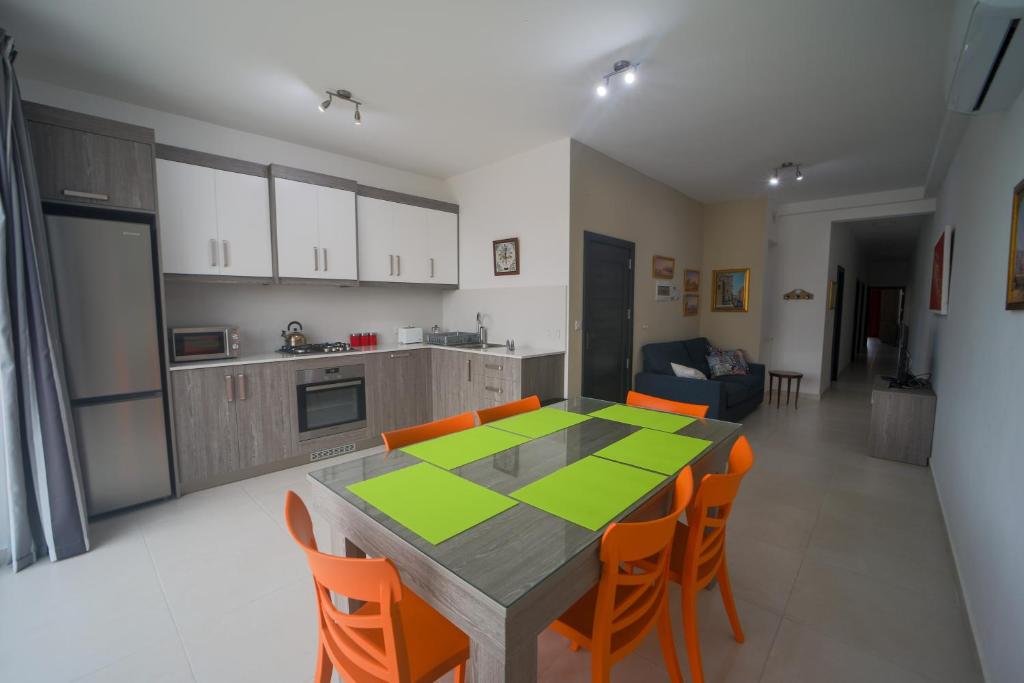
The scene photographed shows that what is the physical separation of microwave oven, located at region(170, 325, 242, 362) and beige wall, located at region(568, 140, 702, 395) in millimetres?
2735

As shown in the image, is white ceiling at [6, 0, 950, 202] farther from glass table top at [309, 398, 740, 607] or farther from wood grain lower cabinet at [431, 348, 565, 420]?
glass table top at [309, 398, 740, 607]

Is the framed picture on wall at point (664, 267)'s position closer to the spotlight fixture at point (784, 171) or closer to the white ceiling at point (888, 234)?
the spotlight fixture at point (784, 171)

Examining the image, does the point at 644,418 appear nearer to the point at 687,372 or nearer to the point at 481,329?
the point at 481,329

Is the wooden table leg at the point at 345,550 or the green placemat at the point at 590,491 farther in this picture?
the wooden table leg at the point at 345,550

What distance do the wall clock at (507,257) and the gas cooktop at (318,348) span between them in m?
1.65

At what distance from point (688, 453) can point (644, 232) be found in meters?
3.62

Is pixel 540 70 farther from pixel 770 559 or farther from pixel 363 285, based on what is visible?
pixel 770 559

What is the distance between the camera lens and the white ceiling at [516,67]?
6.79 feet

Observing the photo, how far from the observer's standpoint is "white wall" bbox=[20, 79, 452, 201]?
2768mm

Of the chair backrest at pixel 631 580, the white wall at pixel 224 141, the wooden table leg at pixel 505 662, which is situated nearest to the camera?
the wooden table leg at pixel 505 662

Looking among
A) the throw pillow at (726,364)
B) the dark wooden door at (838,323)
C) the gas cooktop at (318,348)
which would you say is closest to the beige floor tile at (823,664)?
the gas cooktop at (318,348)

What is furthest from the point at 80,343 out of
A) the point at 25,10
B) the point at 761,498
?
the point at 761,498

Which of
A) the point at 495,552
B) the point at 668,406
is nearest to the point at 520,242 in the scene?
the point at 668,406

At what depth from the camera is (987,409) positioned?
1854mm
